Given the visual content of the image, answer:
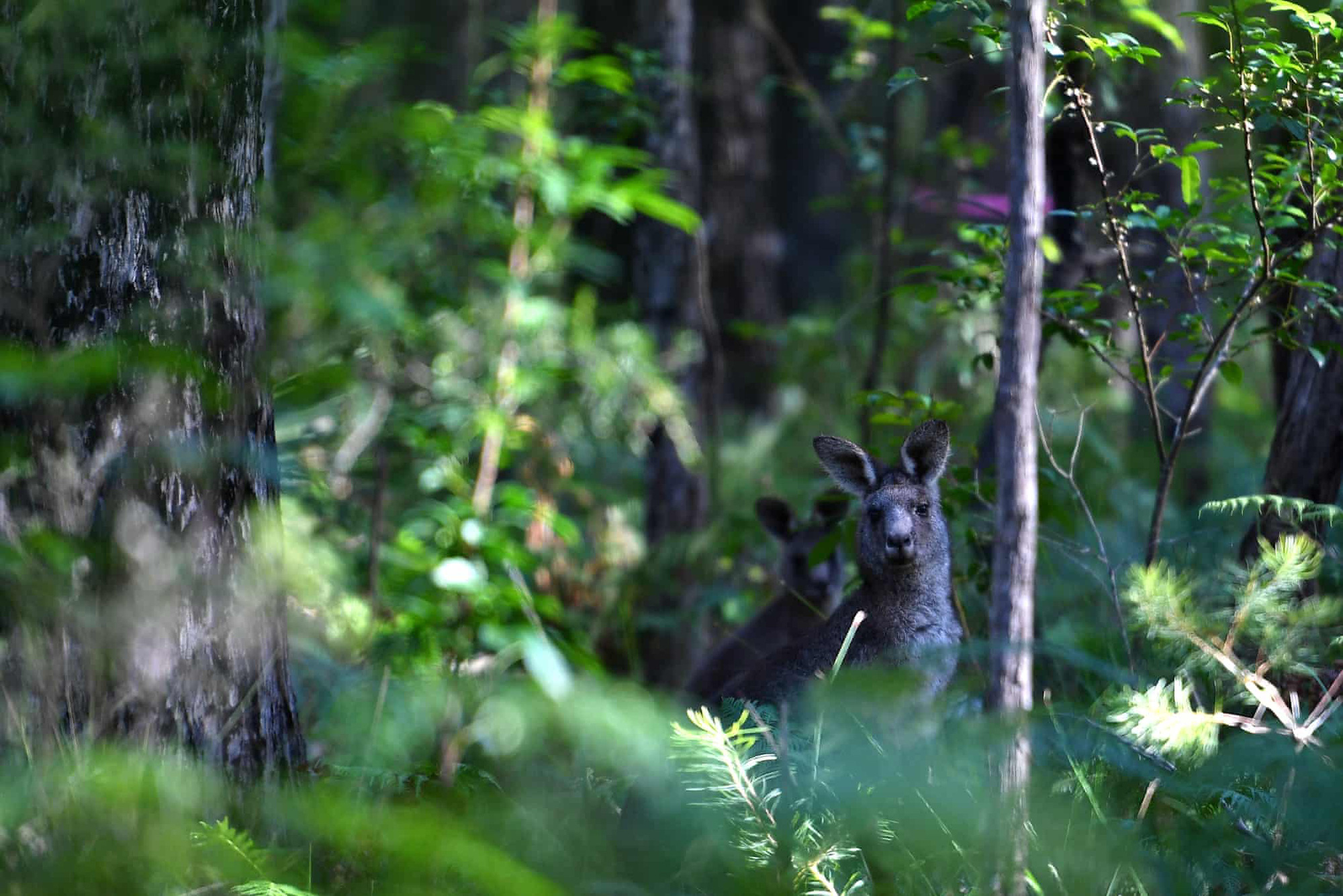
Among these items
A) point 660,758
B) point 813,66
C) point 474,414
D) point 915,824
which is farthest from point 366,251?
point 813,66

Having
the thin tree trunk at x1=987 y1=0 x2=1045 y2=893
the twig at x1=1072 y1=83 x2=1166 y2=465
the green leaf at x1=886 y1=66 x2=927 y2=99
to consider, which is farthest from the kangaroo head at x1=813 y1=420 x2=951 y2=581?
the thin tree trunk at x1=987 y1=0 x2=1045 y2=893

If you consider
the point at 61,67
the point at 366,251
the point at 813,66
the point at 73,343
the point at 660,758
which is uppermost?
the point at 813,66

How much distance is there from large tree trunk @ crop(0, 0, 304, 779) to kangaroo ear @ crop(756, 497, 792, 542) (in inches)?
152

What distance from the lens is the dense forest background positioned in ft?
8.32

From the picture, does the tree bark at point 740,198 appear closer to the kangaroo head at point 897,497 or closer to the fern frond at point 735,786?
the kangaroo head at point 897,497

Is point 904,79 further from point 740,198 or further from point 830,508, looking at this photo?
point 740,198

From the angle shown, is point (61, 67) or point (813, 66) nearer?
point (61, 67)

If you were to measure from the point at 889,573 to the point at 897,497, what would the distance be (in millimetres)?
308

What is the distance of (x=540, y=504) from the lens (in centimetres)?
695

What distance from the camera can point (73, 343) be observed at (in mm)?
2912

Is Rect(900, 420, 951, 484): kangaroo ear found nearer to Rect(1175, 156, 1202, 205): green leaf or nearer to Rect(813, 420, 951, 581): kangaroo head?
Rect(813, 420, 951, 581): kangaroo head

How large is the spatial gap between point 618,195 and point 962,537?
2.24 meters

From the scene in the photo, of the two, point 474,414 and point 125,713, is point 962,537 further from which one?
point 125,713

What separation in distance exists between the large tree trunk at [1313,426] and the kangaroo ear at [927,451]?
1.12 metres
